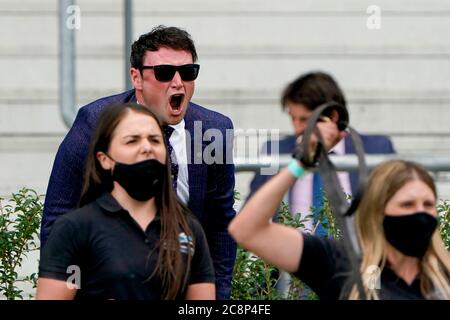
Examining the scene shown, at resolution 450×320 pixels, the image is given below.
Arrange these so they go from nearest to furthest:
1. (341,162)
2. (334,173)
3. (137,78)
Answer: (334,173), (137,78), (341,162)

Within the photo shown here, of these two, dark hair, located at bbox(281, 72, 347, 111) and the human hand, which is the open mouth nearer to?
dark hair, located at bbox(281, 72, 347, 111)

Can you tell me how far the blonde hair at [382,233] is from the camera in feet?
15.4

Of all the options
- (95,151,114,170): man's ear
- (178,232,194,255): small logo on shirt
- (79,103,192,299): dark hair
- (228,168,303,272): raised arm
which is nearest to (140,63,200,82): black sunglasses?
(79,103,192,299): dark hair

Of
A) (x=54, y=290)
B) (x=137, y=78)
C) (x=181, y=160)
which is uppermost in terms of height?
(x=137, y=78)

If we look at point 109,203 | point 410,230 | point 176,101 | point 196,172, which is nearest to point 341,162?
point 196,172

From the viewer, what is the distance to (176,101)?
5.77 meters

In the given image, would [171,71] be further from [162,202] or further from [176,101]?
[162,202]

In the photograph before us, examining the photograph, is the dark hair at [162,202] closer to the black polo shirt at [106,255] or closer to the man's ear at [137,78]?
the black polo shirt at [106,255]

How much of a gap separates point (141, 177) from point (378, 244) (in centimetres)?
84

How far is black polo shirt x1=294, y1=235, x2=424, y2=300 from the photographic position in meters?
4.68

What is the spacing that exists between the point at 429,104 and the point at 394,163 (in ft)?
19.8

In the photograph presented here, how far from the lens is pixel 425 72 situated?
10789 millimetres

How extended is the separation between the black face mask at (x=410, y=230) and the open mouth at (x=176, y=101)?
4.37 feet

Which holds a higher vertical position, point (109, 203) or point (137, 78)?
point (137, 78)
